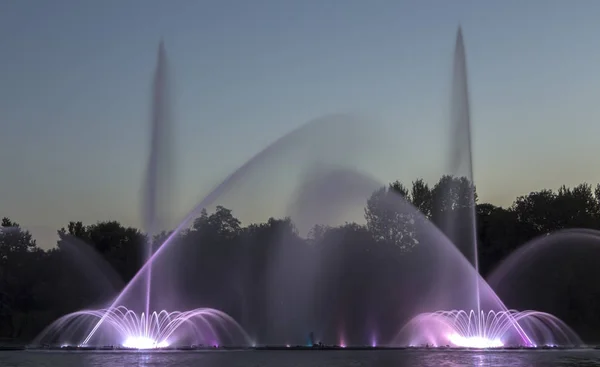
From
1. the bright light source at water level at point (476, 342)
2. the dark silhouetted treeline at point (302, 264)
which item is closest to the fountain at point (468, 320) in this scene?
the bright light source at water level at point (476, 342)

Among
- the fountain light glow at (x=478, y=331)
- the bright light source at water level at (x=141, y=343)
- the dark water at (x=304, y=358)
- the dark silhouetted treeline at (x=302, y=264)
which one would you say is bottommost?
the dark water at (x=304, y=358)

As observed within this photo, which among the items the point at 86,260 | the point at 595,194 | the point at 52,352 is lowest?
the point at 52,352

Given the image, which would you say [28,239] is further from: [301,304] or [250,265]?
[301,304]

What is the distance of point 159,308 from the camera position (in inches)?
2042

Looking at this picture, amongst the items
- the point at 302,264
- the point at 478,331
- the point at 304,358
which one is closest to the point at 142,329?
the point at 304,358

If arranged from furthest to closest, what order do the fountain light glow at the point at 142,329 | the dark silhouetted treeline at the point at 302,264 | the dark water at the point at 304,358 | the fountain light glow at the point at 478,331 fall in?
the dark silhouetted treeline at the point at 302,264 → the fountain light glow at the point at 478,331 → the fountain light glow at the point at 142,329 → the dark water at the point at 304,358

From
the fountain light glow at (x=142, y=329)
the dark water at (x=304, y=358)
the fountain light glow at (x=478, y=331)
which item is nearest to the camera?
the dark water at (x=304, y=358)

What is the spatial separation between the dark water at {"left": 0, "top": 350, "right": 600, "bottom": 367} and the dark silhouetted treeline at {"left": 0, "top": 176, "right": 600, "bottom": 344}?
1635cm

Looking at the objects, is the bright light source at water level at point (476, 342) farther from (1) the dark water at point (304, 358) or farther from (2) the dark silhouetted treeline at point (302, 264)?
(2) the dark silhouetted treeline at point (302, 264)

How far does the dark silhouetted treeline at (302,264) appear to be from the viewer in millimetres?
58062

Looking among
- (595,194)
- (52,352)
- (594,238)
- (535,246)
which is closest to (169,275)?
(52,352)

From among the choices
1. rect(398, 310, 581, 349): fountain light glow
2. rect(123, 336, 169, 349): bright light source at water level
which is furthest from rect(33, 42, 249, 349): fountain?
rect(398, 310, 581, 349): fountain light glow

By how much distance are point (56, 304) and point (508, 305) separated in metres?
41.9

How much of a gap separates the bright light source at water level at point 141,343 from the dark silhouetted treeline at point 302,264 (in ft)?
36.4
